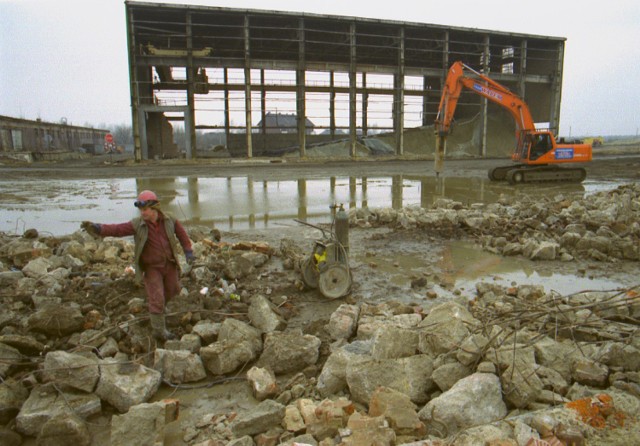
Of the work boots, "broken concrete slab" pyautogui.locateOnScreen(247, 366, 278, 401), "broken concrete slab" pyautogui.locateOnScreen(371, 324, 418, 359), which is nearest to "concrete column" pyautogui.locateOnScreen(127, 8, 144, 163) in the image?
the work boots

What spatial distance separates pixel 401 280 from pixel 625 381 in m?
3.69

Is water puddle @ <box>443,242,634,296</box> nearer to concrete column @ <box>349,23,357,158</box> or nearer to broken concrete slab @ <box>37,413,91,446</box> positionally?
Result: broken concrete slab @ <box>37,413,91,446</box>

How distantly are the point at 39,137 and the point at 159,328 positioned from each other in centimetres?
4845

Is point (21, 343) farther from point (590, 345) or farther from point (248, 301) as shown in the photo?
point (590, 345)

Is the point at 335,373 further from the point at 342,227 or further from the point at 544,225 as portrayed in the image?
the point at 544,225

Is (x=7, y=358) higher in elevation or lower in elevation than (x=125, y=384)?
higher

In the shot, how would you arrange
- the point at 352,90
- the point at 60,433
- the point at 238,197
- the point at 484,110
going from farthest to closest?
the point at 484,110 → the point at 352,90 → the point at 238,197 → the point at 60,433

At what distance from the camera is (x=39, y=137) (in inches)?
1761

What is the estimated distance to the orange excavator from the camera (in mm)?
18048

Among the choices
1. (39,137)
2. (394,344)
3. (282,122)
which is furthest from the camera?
(282,122)

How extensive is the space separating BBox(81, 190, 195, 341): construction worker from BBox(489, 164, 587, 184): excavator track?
16.3 meters

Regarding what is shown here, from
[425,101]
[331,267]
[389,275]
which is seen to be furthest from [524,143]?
[425,101]

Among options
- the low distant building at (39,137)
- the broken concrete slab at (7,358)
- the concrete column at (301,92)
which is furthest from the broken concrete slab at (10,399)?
the low distant building at (39,137)

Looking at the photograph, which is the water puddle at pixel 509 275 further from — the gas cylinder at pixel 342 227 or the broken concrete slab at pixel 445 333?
the broken concrete slab at pixel 445 333
